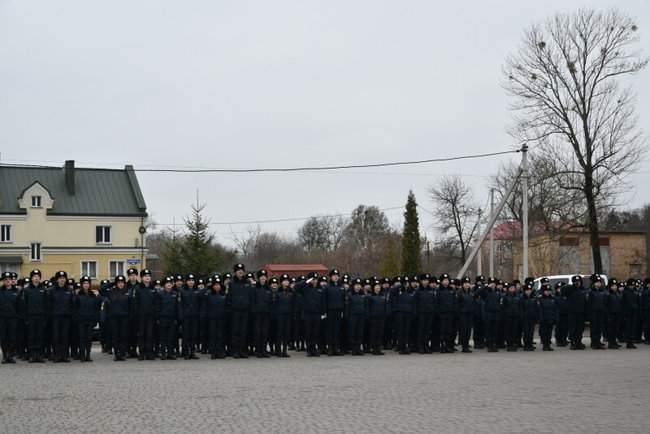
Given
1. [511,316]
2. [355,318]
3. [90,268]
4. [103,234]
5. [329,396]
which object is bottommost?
[329,396]

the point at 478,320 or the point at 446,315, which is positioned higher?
the point at 446,315

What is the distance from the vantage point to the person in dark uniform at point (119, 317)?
1808cm

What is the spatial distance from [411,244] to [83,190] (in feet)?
79.7

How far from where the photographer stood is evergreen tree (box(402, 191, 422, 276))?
55000mm

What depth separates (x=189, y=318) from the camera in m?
18.6

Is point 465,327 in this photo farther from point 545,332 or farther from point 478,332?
point 545,332

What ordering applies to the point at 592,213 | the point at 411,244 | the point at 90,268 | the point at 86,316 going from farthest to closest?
1. the point at 90,268
2. the point at 411,244
3. the point at 592,213
4. the point at 86,316

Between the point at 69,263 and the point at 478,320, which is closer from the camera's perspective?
the point at 478,320

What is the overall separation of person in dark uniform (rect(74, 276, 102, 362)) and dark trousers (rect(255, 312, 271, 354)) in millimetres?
3444

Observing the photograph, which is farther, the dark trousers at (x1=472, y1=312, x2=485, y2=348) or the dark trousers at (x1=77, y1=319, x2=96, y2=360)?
the dark trousers at (x1=472, y1=312, x2=485, y2=348)

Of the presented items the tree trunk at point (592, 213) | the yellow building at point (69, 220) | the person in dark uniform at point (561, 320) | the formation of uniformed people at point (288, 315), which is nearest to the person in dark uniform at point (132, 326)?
the formation of uniformed people at point (288, 315)

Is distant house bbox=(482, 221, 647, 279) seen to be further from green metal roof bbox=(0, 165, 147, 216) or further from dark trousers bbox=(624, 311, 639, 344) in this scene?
dark trousers bbox=(624, 311, 639, 344)

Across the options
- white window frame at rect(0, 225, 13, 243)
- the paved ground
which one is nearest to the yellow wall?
white window frame at rect(0, 225, 13, 243)

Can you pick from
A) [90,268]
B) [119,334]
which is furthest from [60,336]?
[90,268]
